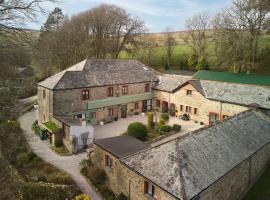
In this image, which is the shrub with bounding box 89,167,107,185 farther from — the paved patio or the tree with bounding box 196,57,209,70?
the tree with bounding box 196,57,209,70

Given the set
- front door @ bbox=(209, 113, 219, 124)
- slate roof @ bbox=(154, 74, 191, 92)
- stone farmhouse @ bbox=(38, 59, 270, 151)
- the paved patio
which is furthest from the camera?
slate roof @ bbox=(154, 74, 191, 92)

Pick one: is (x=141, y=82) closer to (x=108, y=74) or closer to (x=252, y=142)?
(x=108, y=74)

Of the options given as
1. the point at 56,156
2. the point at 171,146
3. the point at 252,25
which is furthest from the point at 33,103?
the point at 252,25

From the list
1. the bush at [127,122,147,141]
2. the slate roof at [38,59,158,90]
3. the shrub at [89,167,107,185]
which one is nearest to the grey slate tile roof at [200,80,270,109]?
the slate roof at [38,59,158,90]

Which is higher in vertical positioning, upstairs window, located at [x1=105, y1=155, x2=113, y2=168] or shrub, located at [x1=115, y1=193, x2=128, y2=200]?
upstairs window, located at [x1=105, y1=155, x2=113, y2=168]

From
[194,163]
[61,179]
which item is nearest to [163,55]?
[61,179]

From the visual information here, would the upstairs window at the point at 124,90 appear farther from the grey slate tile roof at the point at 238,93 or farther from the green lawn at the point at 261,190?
the green lawn at the point at 261,190

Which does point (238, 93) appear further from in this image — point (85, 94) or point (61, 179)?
point (61, 179)
